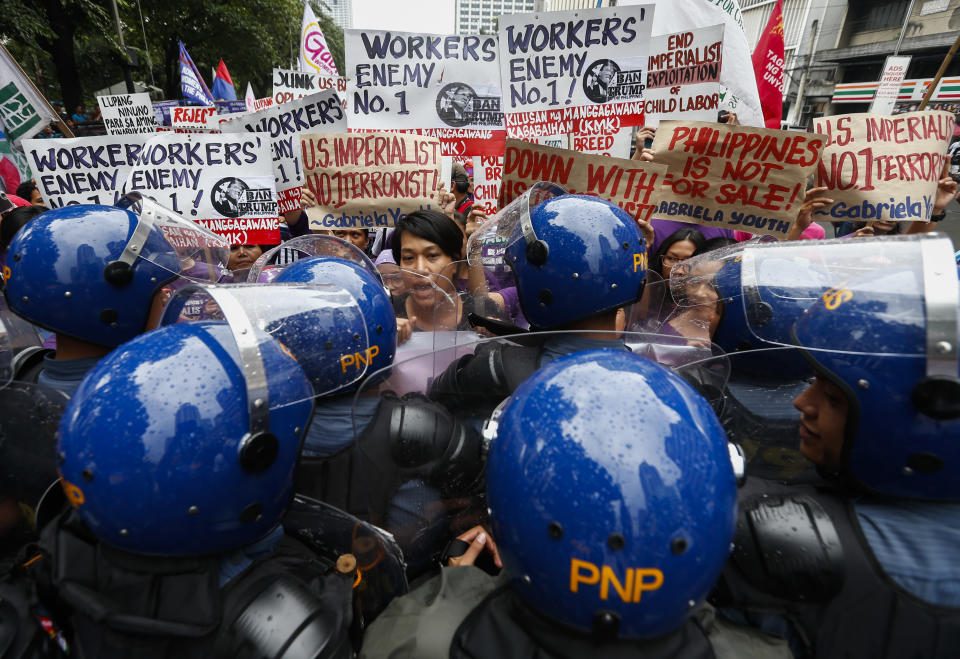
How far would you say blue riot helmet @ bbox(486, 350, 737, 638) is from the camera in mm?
1093

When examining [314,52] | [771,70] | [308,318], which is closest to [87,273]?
[308,318]

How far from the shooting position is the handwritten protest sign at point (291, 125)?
15.3ft

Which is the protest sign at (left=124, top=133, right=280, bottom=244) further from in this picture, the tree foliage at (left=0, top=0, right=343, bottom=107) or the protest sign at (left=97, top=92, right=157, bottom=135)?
the tree foliage at (left=0, top=0, right=343, bottom=107)

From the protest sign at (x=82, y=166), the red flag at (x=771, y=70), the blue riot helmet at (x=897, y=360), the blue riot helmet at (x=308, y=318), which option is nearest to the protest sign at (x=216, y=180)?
the protest sign at (x=82, y=166)

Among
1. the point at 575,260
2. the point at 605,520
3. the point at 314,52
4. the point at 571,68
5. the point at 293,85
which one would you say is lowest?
the point at 605,520

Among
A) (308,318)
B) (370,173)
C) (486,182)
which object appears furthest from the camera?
(486,182)

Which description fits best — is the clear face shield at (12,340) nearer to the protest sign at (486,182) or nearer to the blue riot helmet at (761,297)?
the blue riot helmet at (761,297)

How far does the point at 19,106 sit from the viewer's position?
5.47 metres

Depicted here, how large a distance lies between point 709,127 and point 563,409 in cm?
339

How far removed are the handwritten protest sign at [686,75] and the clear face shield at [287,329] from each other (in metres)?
3.84

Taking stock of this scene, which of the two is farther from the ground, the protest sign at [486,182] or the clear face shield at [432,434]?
the protest sign at [486,182]

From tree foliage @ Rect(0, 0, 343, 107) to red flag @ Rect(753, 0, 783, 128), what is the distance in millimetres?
19072

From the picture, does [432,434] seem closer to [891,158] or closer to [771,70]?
[891,158]

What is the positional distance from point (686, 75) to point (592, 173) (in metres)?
1.79
